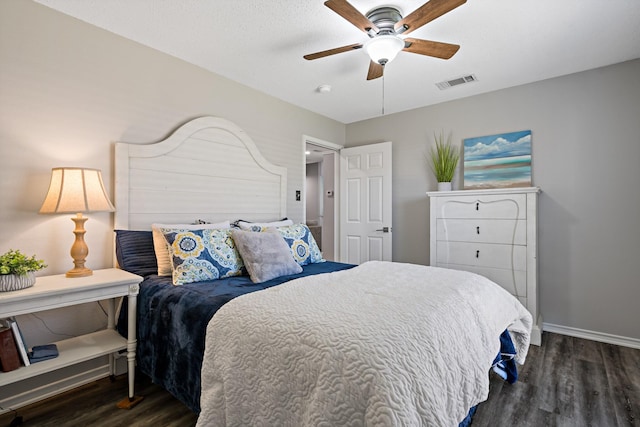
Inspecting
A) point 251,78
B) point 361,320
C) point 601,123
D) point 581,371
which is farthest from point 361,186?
point 361,320

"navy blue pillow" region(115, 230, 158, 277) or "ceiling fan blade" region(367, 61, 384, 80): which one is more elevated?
"ceiling fan blade" region(367, 61, 384, 80)

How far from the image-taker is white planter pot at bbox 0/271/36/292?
156 centimetres

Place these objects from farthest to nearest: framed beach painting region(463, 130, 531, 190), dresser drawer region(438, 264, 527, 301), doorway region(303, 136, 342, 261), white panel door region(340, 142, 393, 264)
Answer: doorway region(303, 136, 342, 261) < white panel door region(340, 142, 393, 264) < framed beach painting region(463, 130, 531, 190) < dresser drawer region(438, 264, 527, 301)

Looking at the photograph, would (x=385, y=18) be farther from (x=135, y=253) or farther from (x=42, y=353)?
(x=42, y=353)

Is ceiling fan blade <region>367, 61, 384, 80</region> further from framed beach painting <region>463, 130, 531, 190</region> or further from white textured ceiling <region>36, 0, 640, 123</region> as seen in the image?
framed beach painting <region>463, 130, 531, 190</region>

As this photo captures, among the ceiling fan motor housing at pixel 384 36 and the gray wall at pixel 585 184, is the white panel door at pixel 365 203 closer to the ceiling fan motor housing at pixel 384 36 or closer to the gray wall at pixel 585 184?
the gray wall at pixel 585 184

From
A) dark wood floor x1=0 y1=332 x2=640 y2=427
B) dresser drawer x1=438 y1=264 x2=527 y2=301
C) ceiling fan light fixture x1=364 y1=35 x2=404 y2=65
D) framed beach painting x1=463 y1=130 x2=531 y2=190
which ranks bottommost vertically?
dark wood floor x1=0 y1=332 x2=640 y2=427

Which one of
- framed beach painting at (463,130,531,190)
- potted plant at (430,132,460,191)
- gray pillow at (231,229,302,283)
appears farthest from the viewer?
potted plant at (430,132,460,191)

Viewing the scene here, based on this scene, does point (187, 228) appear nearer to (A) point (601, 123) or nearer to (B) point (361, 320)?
(B) point (361, 320)

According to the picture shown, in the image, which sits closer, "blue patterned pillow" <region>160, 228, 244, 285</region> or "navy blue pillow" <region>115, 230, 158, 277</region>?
"blue patterned pillow" <region>160, 228, 244, 285</region>

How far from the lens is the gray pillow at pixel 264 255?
2.13 m

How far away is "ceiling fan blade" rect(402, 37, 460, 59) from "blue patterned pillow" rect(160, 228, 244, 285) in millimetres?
1805

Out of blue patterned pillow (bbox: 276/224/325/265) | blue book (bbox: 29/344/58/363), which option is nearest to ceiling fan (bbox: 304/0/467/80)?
blue patterned pillow (bbox: 276/224/325/265)

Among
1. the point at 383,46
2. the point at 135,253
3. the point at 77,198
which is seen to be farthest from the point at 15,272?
the point at 383,46
